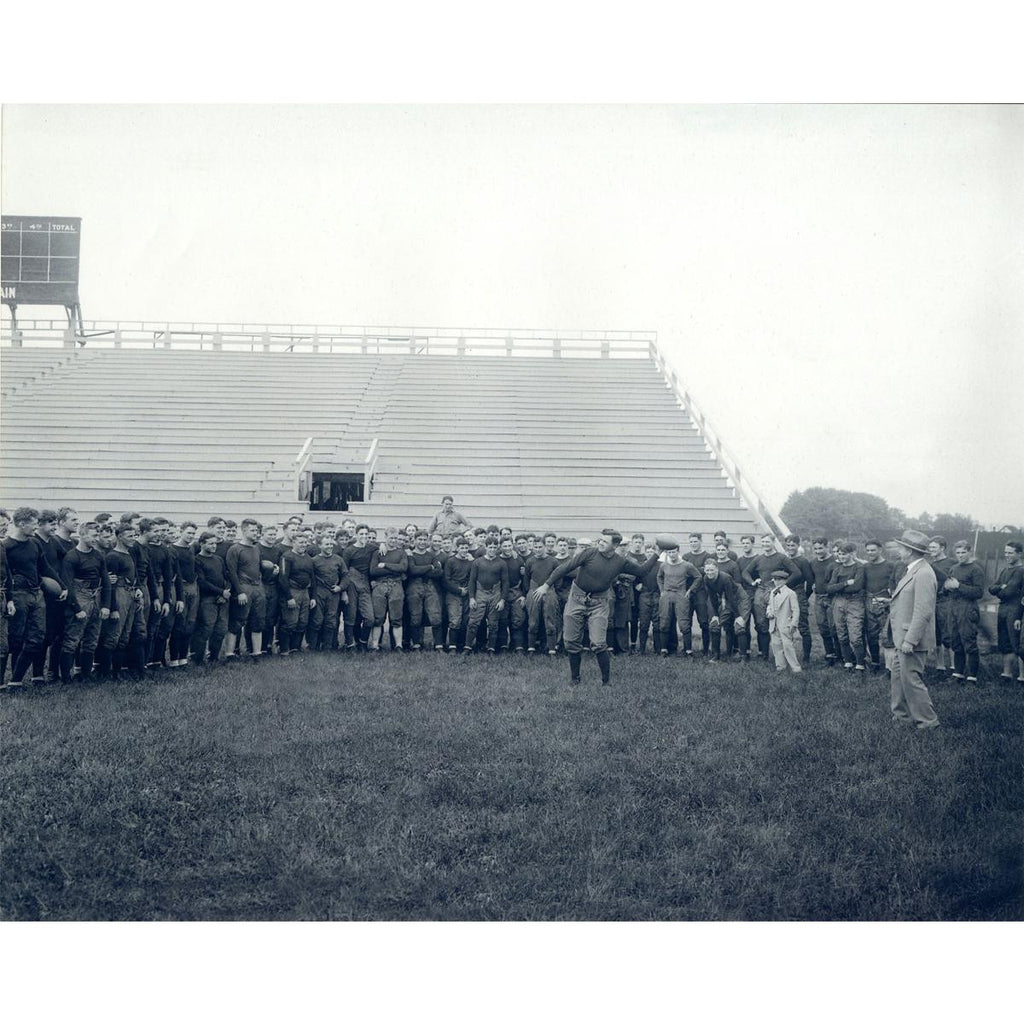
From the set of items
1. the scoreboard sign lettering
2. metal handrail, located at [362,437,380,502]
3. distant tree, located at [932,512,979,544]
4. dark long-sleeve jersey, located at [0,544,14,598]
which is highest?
the scoreboard sign lettering

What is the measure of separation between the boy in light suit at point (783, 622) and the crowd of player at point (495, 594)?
0.02 meters

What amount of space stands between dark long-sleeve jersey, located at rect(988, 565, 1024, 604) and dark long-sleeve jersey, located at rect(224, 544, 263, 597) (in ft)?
28.9

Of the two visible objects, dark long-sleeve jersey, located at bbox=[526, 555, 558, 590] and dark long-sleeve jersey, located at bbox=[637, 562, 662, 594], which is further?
dark long-sleeve jersey, located at bbox=[637, 562, 662, 594]

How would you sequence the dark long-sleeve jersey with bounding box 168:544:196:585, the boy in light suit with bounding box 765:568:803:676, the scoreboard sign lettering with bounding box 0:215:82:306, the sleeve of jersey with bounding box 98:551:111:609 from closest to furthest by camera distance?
the scoreboard sign lettering with bounding box 0:215:82:306
the sleeve of jersey with bounding box 98:551:111:609
the dark long-sleeve jersey with bounding box 168:544:196:585
the boy in light suit with bounding box 765:568:803:676

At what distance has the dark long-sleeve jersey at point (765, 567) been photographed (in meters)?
11.0

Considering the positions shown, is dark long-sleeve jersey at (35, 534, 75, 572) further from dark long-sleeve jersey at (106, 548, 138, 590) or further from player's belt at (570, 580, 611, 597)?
player's belt at (570, 580, 611, 597)

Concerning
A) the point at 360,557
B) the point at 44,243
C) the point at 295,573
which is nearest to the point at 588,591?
the point at 360,557

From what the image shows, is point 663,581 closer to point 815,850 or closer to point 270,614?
point 270,614

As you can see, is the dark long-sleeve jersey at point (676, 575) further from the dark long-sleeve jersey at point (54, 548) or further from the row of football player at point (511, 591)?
the dark long-sleeve jersey at point (54, 548)

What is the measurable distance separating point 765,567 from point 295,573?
20.8 ft

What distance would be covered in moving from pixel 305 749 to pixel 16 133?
18.1ft

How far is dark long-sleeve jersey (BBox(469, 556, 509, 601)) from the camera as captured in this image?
36.4 feet

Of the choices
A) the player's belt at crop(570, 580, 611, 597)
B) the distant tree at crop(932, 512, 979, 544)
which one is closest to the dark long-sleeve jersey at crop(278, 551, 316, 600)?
the player's belt at crop(570, 580, 611, 597)

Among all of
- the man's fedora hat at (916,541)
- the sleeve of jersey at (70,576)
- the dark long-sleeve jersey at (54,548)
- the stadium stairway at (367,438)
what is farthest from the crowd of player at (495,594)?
the man's fedora hat at (916,541)
